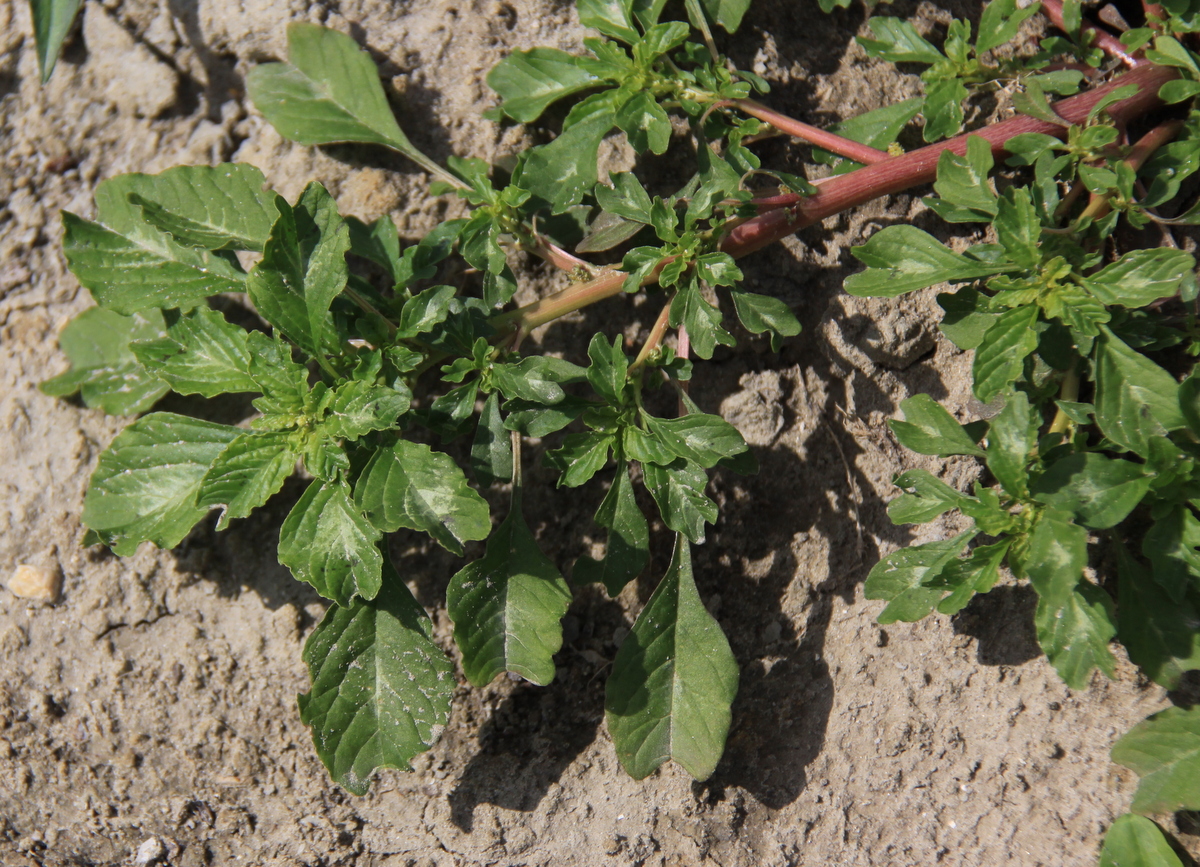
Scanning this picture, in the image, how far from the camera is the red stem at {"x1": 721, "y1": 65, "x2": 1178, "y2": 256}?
7.98 ft

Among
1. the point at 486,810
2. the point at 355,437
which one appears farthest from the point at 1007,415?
the point at 486,810

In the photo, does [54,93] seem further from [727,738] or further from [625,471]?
[727,738]

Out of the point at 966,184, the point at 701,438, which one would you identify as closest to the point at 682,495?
the point at 701,438

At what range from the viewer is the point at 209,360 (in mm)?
2326

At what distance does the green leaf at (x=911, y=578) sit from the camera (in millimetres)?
2271

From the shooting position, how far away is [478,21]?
2.87m

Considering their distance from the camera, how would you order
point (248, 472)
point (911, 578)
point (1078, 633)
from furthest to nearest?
point (911, 578) < point (248, 472) < point (1078, 633)

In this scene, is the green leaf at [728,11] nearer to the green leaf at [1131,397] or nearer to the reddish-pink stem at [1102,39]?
the reddish-pink stem at [1102,39]

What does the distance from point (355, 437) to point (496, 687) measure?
3.30ft

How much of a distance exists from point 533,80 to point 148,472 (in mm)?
1645

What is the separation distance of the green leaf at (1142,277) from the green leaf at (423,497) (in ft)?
5.37

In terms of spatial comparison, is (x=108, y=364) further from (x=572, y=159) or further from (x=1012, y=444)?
(x=1012, y=444)

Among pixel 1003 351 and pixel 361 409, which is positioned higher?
pixel 1003 351

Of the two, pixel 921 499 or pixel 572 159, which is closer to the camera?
pixel 921 499
